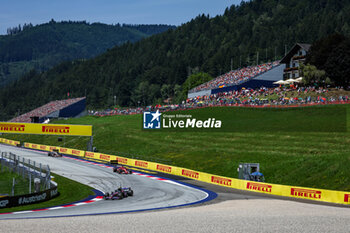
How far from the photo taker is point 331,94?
63.1 m

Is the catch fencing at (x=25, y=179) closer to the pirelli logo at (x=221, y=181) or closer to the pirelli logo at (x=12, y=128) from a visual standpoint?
the pirelli logo at (x=221, y=181)

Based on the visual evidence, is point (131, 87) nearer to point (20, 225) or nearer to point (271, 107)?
point (271, 107)

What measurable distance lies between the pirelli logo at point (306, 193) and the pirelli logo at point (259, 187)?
2683 mm

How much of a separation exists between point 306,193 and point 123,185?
16399 millimetres

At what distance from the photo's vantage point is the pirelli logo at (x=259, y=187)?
35556 millimetres

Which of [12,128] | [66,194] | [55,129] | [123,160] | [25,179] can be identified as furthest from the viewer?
[55,129]

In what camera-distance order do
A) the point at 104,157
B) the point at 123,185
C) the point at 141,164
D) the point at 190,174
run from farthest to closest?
the point at 104,157
the point at 141,164
the point at 190,174
the point at 123,185

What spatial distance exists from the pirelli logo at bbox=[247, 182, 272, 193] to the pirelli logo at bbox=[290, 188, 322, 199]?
2683mm

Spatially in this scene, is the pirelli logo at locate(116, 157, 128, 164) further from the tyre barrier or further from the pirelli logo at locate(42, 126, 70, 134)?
the tyre barrier

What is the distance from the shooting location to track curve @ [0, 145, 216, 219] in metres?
24.5

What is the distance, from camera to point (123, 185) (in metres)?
39.6

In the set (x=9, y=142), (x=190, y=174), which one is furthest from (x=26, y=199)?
(x=9, y=142)

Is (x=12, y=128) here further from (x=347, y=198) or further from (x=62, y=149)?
(x=347, y=198)

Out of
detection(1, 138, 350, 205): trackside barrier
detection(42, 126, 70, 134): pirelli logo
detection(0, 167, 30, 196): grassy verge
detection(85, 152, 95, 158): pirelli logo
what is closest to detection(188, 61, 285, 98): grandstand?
detection(85, 152, 95, 158): pirelli logo
